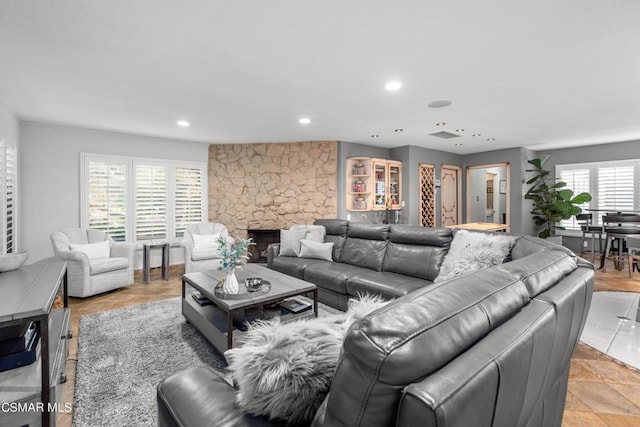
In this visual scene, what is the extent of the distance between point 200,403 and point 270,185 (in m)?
5.32

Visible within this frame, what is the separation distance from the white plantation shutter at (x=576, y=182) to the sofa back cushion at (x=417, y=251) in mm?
6025

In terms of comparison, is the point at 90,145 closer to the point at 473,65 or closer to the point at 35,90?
the point at 35,90

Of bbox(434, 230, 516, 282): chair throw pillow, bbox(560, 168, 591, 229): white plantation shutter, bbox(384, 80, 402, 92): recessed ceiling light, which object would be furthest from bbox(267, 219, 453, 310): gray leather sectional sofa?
bbox(560, 168, 591, 229): white plantation shutter

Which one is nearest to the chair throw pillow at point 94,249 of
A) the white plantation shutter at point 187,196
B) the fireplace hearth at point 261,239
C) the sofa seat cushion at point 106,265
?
the sofa seat cushion at point 106,265

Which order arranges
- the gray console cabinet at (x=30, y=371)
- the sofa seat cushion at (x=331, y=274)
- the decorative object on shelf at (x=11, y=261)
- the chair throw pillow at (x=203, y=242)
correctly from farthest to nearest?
1. the chair throw pillow at (x=203, y=242)
2. the sofa seat cushion at (x=331, y=274)
3. the decorative object on shelf at (x=11, y=261)
4. the gray console cabinet at (x=30, y=371)

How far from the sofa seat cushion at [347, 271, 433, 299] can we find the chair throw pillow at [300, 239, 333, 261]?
842 mm

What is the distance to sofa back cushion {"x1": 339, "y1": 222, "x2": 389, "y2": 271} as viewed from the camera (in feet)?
12.5

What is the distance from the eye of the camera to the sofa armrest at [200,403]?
3.17ft

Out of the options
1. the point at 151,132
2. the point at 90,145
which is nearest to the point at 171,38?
the point at 151,132

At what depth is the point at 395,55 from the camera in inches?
99.4

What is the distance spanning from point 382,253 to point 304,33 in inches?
99.2

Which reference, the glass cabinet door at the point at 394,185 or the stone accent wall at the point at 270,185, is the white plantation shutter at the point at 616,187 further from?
the stone accent wall at the point at 270,185

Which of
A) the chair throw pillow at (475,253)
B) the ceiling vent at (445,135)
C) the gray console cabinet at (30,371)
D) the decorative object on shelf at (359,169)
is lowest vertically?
the gray console cabinet at (30,371)

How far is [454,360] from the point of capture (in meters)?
0.73
